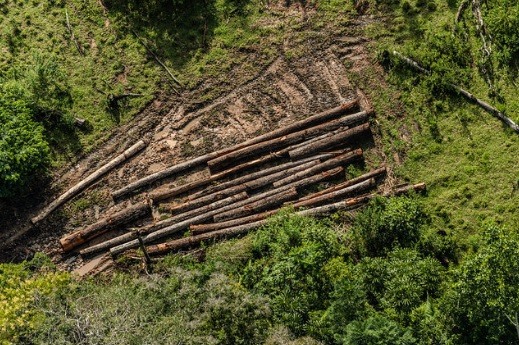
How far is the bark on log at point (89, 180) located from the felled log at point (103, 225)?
141 centimetres

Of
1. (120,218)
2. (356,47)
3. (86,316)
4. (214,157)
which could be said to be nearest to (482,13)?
(356,47)

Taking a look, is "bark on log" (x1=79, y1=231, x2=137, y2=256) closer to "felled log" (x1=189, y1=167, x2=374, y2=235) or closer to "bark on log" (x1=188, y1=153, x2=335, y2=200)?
"felled log" (x1=189, y1=167, x2=374, y2=235)

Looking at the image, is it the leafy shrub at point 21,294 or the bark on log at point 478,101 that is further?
the bark on log at point 478,101

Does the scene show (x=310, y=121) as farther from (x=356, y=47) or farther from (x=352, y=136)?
(x=356, y=47)

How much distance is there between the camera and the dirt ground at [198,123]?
29.1 meters

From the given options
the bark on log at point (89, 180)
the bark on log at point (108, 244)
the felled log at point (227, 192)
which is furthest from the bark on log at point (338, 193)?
the bark on log at point (89, 180)

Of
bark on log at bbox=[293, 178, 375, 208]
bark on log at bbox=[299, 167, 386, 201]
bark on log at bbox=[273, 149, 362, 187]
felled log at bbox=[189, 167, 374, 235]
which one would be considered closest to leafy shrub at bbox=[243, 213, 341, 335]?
felled log at bbox=[189, 167, 374, 235]

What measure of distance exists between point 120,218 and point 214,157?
4.69 metres

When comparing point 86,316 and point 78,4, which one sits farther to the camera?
point 78,4

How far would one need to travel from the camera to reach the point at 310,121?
2942 centimetres

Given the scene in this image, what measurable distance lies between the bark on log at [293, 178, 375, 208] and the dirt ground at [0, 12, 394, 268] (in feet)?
3.85

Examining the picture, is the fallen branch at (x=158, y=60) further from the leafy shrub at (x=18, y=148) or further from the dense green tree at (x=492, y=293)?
the dense green tree at (x=492, y=293)

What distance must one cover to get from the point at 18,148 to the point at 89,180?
3.24 m

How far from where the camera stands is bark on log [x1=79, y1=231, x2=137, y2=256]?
2848 centimetres
